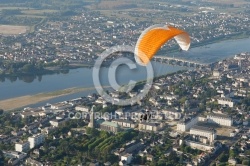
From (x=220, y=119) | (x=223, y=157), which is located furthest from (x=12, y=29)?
(x=223, y=157)

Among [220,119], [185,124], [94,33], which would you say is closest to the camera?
[185,124]

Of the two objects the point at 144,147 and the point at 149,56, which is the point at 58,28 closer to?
A: the point at 144,147

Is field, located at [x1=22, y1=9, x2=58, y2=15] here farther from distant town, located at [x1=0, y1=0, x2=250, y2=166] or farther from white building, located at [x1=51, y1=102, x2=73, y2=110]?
white building, located at [x1=51, y1=102, x2=73, y2=110]

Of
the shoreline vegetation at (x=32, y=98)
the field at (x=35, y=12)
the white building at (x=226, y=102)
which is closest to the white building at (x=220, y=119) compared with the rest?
the white building at (x=226, y=102)

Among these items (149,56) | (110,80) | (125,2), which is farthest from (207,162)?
(125,2)

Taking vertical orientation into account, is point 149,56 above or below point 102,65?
above

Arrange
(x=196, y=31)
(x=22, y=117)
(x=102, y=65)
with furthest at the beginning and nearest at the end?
(x=196, y=31) → (x=102, y=65) → (x=22, y=117)

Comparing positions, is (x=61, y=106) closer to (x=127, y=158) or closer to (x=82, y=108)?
(x=82, y=108)
